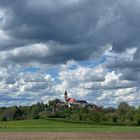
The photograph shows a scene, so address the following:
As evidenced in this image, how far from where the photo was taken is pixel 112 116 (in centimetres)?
19038

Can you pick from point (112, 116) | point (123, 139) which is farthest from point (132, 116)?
point (123, 139)

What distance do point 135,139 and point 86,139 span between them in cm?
694

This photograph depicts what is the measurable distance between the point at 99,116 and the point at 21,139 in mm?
134533

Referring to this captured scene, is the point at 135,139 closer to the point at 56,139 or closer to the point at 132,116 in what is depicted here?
the point at 56,139

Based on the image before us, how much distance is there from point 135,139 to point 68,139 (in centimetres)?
952

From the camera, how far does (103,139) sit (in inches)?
2409

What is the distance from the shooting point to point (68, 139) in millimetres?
62250

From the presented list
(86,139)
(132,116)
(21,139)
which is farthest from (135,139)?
(132,116)

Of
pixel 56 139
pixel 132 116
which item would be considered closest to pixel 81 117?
pixel 132 116

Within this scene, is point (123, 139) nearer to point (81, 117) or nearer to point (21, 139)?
point (21, 139)

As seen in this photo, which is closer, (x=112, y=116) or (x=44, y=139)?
(x=44, y=139)

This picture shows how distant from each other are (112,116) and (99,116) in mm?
6176

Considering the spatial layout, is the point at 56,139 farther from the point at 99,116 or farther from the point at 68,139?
the point at 99,116

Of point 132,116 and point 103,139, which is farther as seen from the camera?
point 132,116
